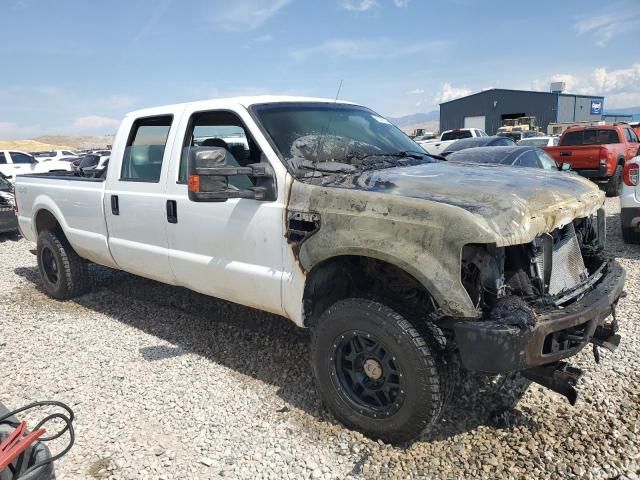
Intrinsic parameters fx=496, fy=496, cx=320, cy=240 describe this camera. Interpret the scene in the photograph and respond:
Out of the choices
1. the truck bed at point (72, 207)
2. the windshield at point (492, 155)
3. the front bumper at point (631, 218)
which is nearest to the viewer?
the truck bed at point (72, 207)

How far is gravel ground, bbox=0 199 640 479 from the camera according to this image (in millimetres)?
2688

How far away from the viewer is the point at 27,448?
2012 mm

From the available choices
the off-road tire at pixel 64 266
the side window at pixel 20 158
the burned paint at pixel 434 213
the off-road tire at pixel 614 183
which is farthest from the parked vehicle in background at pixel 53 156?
the burned paint at pixel 434 213

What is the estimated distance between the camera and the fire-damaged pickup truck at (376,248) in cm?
243

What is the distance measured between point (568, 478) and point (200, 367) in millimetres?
2583

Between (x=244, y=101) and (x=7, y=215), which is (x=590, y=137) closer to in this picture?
(x=244, y=101)

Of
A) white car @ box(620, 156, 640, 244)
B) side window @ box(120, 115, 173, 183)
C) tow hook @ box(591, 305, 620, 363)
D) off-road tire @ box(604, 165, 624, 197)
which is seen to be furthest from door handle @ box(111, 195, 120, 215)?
off-road tire @ box(604, 165, 624, 197)

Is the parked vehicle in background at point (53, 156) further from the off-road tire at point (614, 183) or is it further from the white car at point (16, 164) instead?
the off-road tire at point (614, 183)

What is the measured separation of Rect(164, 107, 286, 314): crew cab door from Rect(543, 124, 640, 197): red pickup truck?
10660 millimetres

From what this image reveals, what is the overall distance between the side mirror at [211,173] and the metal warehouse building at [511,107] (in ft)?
157

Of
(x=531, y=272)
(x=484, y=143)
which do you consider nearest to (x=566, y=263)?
(x=531, y=272)

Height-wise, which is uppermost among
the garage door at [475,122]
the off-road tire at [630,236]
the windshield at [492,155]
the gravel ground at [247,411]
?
the garage door at [475,122]

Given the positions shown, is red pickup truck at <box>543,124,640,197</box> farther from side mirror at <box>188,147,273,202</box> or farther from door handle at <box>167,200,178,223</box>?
side mirror at <box>188,147,273,202</box>

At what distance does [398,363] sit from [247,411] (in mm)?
1174
